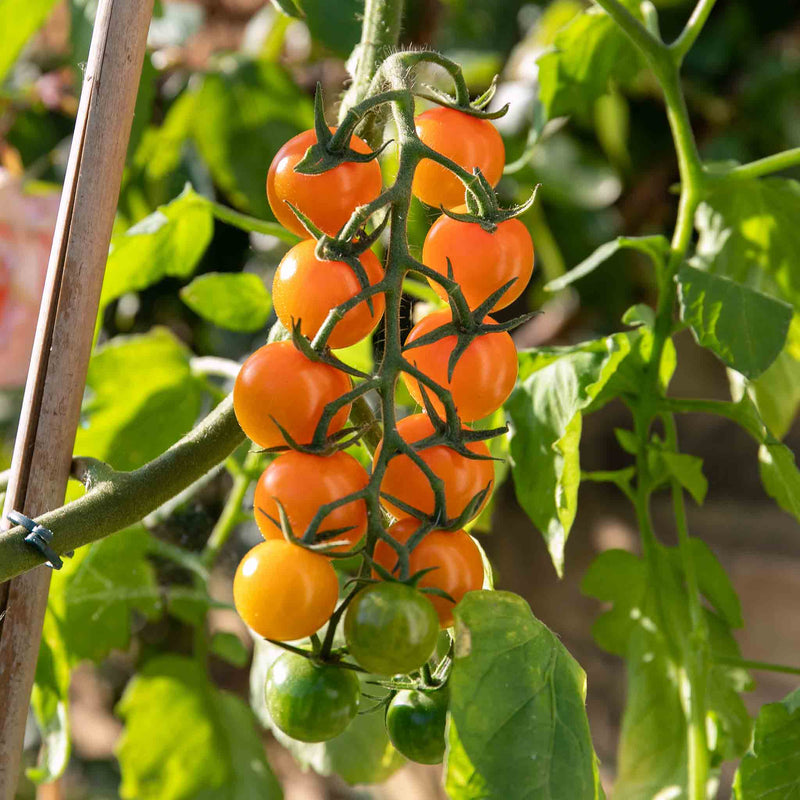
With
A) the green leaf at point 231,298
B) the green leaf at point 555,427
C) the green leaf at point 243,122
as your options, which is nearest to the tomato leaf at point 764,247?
the green leaf at point 555,427

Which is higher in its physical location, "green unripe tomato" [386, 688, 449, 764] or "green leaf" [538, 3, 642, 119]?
"green leaf" [538, 3, 642, 119]

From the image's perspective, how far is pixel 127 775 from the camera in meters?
0.57

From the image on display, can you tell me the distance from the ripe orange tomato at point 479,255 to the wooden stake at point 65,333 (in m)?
0.12

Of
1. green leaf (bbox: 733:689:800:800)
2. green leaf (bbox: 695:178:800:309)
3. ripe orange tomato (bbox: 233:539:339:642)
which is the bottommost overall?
green leaf (bbox: 733:689:800:800)

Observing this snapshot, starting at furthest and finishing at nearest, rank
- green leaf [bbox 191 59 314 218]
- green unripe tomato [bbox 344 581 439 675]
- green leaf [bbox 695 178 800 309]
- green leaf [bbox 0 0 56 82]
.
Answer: green leaf [bbox 191 59 314 218], green leaf [bbox 0 0 56 82], green leaf [bbox 695 178 800 309], green unripe tomato [bbox 344 581 439 675]

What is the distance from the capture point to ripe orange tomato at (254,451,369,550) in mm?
225

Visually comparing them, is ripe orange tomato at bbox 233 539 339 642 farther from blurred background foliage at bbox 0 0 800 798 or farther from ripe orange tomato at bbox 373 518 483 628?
blurred background foliage at bbox 0 0 800 798

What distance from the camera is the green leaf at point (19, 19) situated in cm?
55

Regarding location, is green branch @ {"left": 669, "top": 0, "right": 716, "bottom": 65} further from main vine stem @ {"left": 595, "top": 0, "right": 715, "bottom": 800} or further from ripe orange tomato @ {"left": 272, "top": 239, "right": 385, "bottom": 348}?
ripe orange tomato @ {"left": 272, "top": 239, "right": 385, "bottom": 348}

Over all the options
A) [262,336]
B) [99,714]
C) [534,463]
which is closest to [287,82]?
[262,336]

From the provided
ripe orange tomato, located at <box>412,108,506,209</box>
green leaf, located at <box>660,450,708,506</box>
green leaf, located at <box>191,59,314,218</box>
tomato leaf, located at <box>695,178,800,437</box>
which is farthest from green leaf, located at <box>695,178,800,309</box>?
green leaf, located at <box>191,59,314,218</box>

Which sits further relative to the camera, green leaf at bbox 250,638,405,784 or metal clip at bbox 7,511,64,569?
green leaf at bbox 250,638,405,784

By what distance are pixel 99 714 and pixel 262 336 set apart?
1.72 feet

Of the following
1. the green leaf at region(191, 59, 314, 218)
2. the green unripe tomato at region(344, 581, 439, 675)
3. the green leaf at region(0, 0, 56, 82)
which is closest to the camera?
the green unripe tomato at region(344, 581, 439, 675)
